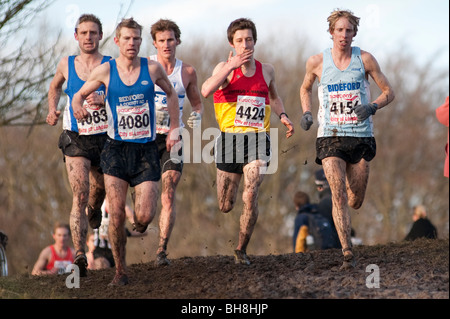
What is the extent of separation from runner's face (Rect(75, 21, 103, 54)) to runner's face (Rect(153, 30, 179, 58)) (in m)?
0.68

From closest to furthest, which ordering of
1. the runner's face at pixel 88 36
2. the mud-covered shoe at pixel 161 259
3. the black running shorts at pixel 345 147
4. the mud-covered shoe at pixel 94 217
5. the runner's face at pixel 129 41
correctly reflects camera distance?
the runner's face at pixel 129 41
the black running shorts at pixel 345 147
the runner's face at pixel 88 36
the mud-covered shoe at pixel 161 259
the mud-covered shoe at pixel 94 217

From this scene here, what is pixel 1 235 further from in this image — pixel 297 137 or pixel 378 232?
pixel 378 232

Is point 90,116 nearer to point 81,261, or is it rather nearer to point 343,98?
point 81,261

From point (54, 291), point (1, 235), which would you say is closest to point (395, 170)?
point (1, 235)

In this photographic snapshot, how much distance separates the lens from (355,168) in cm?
864

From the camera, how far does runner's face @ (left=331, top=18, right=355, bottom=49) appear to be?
8.32 meters

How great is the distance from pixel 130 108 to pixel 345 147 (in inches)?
88.0

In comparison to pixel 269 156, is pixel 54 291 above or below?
below

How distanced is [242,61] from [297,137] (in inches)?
845

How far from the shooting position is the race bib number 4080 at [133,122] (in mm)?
7668

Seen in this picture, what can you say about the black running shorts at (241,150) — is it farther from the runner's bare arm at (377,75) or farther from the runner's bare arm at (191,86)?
the runner's bare arm at (377,75)

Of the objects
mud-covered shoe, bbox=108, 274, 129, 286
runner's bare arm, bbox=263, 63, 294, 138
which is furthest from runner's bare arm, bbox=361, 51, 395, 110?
mud-covered shoe, bbox=108, 274, 129, 286

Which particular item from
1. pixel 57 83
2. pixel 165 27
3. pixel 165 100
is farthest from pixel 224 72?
pixel 57 83

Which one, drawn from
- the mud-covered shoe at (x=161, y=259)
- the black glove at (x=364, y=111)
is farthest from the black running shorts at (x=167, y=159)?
the black glove at (x=364, y=111)
